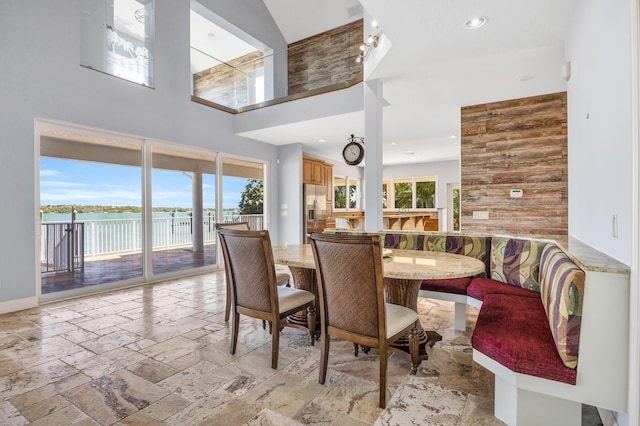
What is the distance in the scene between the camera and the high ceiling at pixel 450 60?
8.13 ft

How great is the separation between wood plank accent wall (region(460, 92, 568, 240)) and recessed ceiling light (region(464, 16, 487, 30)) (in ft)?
7.23

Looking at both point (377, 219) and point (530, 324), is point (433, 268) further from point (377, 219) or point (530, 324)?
point (377, 219)

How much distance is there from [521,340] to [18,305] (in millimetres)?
4813

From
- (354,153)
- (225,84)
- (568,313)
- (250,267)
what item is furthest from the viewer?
(225,84)

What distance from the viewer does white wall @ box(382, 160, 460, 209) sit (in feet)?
32.4

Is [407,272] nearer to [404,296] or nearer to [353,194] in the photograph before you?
[404,296]

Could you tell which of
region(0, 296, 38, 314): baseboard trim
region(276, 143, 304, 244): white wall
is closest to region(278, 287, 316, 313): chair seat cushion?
region(0, 296, 38, 314): baseboard trim

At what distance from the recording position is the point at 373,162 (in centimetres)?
388

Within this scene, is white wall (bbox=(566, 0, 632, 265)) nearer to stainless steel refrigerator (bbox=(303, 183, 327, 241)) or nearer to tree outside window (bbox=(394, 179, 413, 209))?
stainless steel refrigerator (bbox=(303, 183, 327, 241))

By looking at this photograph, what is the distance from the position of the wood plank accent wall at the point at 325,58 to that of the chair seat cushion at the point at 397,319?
4938mm

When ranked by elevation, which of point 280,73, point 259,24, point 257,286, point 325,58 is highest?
point 259,24

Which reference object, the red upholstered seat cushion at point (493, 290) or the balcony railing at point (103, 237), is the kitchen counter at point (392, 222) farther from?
the red upholstered seat cushion at point (493, 290)

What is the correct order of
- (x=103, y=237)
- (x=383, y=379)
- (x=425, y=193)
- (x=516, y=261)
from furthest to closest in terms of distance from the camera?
1. (x=425, y=193)
2. (x=103, y=237)
3. (x=516, y=261)
4. (x=383, y=379)

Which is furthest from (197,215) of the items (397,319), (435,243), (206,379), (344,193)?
(344,193)
